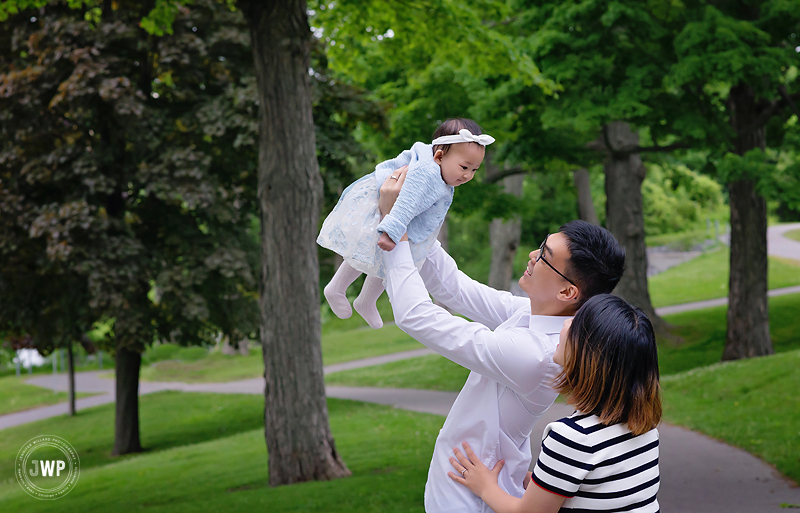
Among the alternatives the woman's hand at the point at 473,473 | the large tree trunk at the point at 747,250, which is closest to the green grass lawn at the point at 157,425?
the large tree trunk at the point at 747,250

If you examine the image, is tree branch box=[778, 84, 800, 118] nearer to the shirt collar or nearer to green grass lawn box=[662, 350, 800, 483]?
green grass lawn box=[662, 350, 800, 483]

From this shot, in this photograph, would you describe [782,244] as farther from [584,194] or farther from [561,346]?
[561,346]

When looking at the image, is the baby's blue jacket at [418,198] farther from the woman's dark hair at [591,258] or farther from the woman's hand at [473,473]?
the woman's hand at [473,473]

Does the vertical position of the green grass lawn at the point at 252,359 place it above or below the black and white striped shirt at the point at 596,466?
below

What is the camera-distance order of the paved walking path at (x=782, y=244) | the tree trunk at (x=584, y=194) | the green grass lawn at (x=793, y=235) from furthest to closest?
the green grass lawn at (x=793, y=235), the paved walking path at (x=782, y=244), the tree trunk at (x=584, y=194)

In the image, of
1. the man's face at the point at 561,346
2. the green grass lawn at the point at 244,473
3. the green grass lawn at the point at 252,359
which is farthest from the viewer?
the green grass lawn at the point at 252,359

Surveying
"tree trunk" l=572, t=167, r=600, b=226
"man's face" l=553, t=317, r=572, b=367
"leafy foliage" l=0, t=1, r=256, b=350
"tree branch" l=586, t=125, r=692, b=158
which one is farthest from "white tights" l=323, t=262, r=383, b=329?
"tree trunk" l=572, t=167, r=600, b=226

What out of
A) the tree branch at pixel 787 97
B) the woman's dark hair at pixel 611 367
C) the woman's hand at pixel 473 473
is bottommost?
the woman's hand at pixel 473 473

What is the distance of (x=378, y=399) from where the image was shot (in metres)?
17.1

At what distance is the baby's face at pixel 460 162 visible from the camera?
2311 millimetres

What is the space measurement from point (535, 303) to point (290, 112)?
6.01 metres

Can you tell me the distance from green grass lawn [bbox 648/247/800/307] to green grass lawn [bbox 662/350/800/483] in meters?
15.6

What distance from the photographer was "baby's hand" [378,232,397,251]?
2080mm

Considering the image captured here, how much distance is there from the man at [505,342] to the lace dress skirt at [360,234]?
0.08 meters
